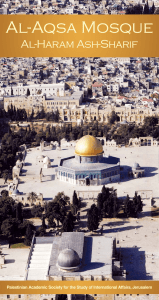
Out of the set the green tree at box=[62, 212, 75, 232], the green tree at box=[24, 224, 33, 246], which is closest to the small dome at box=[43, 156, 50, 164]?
the green tree at box=[62, 212, 75, 232]

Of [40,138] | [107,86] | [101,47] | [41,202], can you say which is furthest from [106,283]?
[107,86]

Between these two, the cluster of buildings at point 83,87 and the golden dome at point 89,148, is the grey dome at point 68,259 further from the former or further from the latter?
the cluster of buildings at point 83,87

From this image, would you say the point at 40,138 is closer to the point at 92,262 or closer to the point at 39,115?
the point at 39,115

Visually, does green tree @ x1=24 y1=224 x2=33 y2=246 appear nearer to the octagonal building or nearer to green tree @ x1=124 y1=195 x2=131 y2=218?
green tree @ x1=124 y1=195 x2=131 y2=218

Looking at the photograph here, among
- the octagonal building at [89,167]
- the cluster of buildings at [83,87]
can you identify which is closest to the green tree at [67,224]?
the octagonal building at [89,167]

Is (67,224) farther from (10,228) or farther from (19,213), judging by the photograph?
(19,213)
